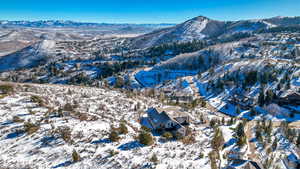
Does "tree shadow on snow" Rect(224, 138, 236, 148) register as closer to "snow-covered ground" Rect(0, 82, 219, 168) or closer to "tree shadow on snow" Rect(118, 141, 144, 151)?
"snow-covered ground" Rect(0, 82, 219, 168)

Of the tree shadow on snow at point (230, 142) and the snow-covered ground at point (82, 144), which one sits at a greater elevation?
the snow-covered ground at point (82, 144)

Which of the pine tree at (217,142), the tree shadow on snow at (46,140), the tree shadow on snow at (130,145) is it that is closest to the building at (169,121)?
the pine tree at (217,142)

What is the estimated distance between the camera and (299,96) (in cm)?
4472

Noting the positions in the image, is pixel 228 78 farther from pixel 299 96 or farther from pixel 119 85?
pixel 119 85

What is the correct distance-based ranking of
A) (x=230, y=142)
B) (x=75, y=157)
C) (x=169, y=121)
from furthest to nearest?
(x=169, y=121), (x=230, y=142), (x=75, y=157)

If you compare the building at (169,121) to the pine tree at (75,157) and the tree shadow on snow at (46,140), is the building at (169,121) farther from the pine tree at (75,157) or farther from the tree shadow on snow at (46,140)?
the tree shadow on snow at (46,140)

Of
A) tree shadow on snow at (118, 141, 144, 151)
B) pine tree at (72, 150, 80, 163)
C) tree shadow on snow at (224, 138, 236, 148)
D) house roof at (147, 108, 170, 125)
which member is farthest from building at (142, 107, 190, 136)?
pine tree at (72, 150, 80, 163)

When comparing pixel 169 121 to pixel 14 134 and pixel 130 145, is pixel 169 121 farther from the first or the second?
pixel 14 134

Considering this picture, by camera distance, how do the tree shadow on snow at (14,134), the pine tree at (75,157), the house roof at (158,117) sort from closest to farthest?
the pine tree at (75,157) < the tree shadow on snow at (14,134) < the house roof at (158,117)

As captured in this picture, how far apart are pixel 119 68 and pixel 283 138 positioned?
8182 centimetres

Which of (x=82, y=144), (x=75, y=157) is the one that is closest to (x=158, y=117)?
(x=82, y=144)

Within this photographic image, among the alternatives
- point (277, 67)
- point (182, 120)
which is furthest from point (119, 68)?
point (182, 120)

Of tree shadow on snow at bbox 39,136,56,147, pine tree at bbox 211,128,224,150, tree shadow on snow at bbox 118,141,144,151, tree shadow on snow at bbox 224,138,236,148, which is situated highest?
tree shadow on snow at bbox 39,136,56,147

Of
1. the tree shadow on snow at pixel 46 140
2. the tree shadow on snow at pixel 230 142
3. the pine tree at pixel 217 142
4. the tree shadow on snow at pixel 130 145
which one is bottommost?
the tree shadow on snow at pixel 230 142
